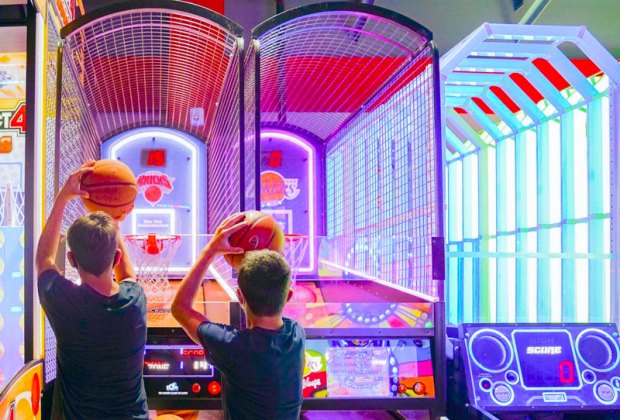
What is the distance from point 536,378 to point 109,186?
76.8 inches

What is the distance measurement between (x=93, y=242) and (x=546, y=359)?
1.97m

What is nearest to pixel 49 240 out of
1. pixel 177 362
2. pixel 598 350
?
pixel 177 362

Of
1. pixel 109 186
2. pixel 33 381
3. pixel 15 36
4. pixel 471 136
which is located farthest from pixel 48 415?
pixel 471 136

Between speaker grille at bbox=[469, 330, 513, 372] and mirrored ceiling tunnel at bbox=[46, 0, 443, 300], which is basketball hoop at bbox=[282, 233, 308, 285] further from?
speaker grille at bbox=[469, 330, 513, 372]

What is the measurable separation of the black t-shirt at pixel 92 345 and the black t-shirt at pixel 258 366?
0.30 meters

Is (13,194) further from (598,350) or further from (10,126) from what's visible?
(598,350)

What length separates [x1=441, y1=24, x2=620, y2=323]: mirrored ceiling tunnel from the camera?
2.98 metres

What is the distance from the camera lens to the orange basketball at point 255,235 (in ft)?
6.51

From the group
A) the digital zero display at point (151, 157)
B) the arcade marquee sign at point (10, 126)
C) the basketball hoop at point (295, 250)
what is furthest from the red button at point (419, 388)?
the arcade marquee sign at point (10, 126)

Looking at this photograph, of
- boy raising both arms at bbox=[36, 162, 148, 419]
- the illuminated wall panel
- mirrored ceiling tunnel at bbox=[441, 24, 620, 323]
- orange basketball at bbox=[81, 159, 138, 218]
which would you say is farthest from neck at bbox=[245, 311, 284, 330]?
the illuminated wall panel

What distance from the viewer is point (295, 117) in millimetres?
4465

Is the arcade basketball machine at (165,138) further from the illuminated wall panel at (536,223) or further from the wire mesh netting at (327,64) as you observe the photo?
the illuminated wall panel at (536,223)

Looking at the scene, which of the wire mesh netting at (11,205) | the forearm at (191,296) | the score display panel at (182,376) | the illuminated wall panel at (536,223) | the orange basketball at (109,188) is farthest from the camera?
the illuminated wall panel at (536,223)

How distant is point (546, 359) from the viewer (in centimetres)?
260
